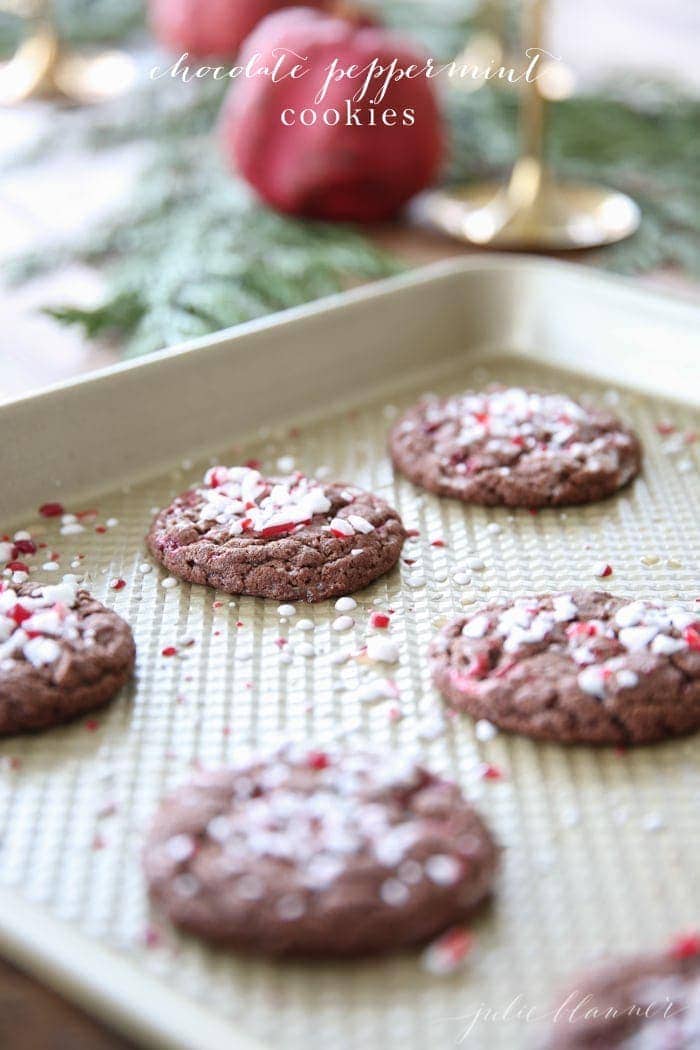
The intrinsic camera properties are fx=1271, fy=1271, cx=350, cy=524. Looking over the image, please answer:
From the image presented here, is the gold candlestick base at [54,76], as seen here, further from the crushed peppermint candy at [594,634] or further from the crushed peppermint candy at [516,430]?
the crushed peppermint candy at [594,634]

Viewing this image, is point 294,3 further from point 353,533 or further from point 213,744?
point 213,744

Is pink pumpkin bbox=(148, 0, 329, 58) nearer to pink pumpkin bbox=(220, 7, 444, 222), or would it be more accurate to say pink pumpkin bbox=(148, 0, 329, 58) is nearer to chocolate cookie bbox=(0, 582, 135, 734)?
pink pumpkin bbox=(220, 7, 444, 222)

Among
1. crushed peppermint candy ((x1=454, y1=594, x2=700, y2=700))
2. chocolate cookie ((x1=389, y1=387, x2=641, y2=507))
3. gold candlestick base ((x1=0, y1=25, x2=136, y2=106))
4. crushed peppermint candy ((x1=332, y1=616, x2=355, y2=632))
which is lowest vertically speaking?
gold candlestick base ((x1=0, y1=25, x2=136, y2=106))

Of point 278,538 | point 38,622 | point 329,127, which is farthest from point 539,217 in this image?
point 38,622

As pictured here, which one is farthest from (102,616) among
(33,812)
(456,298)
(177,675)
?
(456,298)

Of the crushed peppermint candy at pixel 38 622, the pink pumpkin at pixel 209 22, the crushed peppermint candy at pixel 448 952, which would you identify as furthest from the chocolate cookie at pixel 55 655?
the pink pumpkin at pixel 209 22

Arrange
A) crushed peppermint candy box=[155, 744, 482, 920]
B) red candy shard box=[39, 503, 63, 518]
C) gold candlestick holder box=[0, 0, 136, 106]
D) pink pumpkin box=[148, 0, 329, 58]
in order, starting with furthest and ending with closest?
1. gold candlestick holder box=[0, 0, 136, 106]
2. pink pumpkin box=[148, 0, 329, 58]
3. red candy shard box=[39, 503, 63, 518]
4. crushed peppermint candy box=[155, 744, 482, 920]

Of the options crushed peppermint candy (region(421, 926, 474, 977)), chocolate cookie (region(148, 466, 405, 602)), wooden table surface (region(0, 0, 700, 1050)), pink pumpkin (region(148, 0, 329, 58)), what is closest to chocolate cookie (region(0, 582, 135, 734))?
chocolate cookie (region(148, 466, 405, 602))

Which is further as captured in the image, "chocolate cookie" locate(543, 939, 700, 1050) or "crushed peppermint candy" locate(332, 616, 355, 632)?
"crushed peppermint candy" locate(332, 616, 355, 632)
